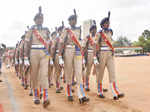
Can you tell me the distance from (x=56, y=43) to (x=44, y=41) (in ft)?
8.87

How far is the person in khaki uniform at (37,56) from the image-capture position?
5.12 metres

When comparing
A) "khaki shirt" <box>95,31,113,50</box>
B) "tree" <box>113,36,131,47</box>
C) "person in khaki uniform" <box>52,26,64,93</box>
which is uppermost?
"tree" <box>113,36,131,47</box>

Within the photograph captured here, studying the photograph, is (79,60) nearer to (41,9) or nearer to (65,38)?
(65,38)

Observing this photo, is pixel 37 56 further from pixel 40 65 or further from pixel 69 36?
pixel 69 36

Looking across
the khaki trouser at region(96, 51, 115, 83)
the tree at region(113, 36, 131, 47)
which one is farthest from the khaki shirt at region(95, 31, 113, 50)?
the tree at region(113, 36, 131, 47)

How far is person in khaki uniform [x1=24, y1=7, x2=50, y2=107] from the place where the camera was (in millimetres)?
5117

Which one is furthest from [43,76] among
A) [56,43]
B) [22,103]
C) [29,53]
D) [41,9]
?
[56,43]

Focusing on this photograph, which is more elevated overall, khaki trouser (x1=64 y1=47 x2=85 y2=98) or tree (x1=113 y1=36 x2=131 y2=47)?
tree (x1=113 y1=36 x2=131 y2=47)

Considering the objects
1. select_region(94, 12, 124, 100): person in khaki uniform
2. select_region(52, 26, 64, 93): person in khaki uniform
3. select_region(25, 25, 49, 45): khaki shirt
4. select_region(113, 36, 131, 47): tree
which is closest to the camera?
select_region(25, 25, 49, 45): khaki shirt

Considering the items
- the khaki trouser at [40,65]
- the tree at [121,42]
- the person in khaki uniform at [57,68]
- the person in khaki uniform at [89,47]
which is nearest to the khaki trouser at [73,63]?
the khaki trouser at [40,65]

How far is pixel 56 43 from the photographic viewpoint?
26.1 ft

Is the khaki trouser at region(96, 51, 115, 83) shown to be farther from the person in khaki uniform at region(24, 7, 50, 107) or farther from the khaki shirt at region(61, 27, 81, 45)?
the person in khaki uniform at region(24, 7, 50, 107)

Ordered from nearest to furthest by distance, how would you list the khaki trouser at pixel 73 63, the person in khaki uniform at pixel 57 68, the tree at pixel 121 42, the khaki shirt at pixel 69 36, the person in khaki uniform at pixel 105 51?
the khaki trouser at pixel 73 63 → the khaki shirt at pixel 69 36 → the person in khaki uniform at pixel 105 51 → the person in khaki uniform at pixel 57 68 → the tree at pixel 121 42

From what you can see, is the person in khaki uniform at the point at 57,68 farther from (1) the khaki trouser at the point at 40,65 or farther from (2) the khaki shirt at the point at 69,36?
(1) the khaki trouser at the point at 40,65
